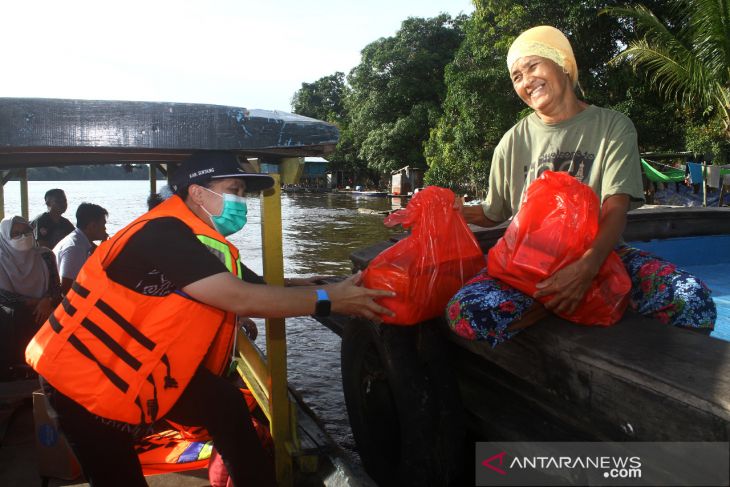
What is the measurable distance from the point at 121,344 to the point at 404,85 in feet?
119

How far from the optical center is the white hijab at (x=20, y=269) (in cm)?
413

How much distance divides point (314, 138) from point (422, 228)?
25.2 inches

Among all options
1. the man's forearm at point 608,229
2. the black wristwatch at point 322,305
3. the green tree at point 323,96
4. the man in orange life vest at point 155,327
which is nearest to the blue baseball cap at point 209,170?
the man in orange life vest at point 155,327

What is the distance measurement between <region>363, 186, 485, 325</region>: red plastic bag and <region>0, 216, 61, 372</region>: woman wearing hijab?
10.3ft

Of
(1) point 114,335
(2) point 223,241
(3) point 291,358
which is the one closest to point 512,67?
(2) point 223,241

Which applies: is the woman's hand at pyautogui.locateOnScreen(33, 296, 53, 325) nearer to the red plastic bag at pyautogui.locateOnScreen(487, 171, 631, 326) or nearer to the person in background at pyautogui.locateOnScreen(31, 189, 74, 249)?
the person in background at pyautogui.locateOnScreen(31, 189, 74, 249)

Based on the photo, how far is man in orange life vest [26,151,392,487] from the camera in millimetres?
1915

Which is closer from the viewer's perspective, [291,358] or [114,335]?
[114,335]

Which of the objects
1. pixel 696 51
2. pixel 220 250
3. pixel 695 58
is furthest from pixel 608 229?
pixel 696 51

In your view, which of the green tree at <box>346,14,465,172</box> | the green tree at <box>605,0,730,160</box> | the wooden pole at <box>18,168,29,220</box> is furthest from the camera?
the green tree at <box>346,14,465,172</box>

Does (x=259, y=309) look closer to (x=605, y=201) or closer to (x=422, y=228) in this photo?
(x=422, y=228)

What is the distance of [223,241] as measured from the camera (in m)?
2.08

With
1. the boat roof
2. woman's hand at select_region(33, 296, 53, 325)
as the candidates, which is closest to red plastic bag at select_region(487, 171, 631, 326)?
the boat roof

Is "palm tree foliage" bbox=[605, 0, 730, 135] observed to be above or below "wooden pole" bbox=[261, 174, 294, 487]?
above
